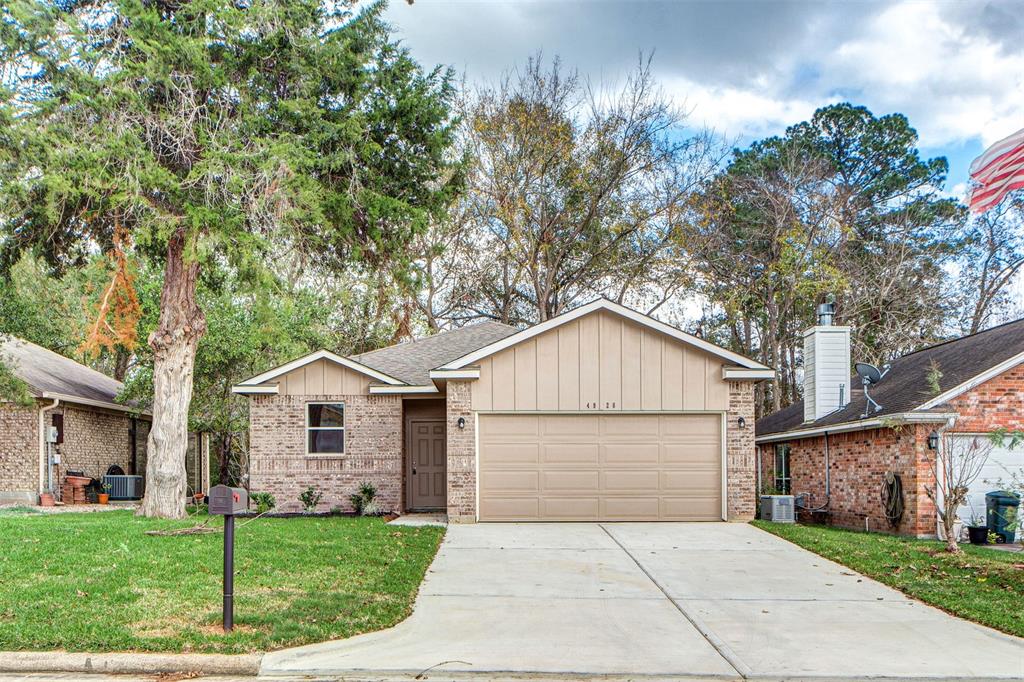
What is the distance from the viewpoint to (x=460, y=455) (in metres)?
14.6

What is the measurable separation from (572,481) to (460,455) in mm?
2000

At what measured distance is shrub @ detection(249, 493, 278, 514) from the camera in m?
16.4

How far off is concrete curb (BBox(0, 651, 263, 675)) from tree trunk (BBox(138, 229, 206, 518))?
950 cm

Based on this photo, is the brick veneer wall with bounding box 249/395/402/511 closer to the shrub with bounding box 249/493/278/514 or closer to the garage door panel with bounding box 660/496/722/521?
the shrub with bounding box 249/493/278/514

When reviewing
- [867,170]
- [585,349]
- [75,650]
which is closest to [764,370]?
[585,349]

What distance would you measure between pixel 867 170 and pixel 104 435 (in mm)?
27082

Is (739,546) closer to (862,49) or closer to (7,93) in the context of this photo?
(862,49)

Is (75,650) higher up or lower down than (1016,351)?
lower down

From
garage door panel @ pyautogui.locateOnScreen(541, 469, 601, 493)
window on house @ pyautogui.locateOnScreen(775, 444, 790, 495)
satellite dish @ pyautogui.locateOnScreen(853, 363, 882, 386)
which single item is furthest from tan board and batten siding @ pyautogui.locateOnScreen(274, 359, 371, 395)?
window on house @ pyautogui.locateOnScreen(775, 444, 790, 495)

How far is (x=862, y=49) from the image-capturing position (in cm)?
1767

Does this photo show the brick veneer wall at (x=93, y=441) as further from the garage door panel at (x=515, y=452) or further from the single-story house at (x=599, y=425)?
the garage door panel at (x=515, y=452)

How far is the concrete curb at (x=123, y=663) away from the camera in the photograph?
5.69 metres

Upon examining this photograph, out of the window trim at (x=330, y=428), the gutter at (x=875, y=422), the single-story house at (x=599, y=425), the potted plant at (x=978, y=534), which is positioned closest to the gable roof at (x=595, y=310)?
the single-story house at (x=599, y=425)

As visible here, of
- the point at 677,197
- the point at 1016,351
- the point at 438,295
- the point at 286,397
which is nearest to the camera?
the point at 1016,351
